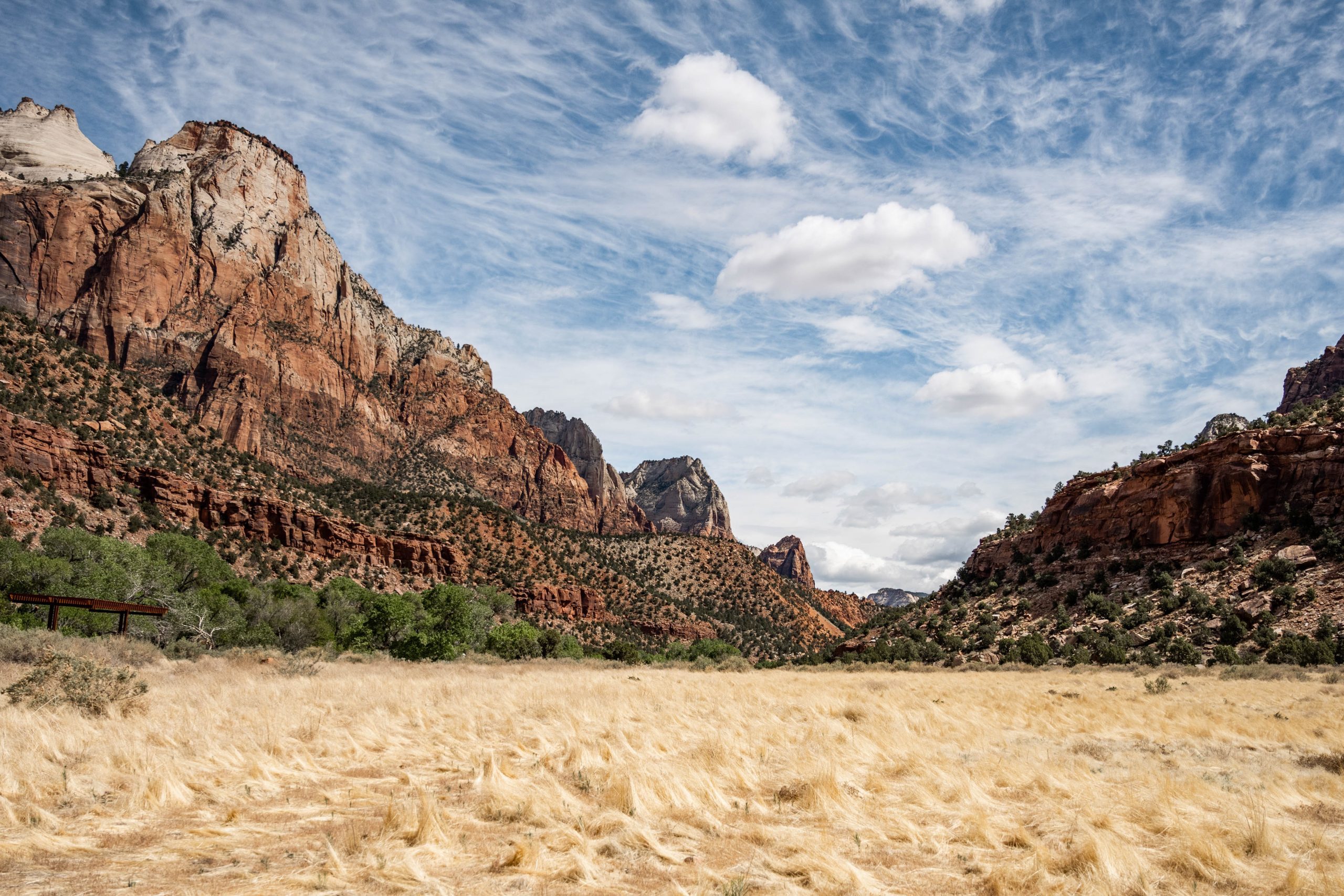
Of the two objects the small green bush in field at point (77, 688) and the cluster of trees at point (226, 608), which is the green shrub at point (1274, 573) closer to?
the cluster of trees at point (226, 608)

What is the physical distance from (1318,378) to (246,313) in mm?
159995

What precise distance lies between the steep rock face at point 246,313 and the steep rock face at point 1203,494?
9000 centimetres

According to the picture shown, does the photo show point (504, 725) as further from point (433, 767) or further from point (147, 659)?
point (147, 659)

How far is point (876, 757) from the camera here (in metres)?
11.3

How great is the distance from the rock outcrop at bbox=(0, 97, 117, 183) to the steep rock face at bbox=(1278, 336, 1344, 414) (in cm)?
18696

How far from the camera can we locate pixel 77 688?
43.2 feet

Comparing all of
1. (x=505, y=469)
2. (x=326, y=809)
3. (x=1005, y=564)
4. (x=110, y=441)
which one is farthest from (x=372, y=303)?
(x=326, y=809)

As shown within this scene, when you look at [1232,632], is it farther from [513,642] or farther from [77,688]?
[513,642]


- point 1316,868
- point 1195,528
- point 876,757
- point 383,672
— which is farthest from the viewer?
point 1195,528

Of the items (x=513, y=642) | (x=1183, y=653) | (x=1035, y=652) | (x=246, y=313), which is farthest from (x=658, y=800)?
(x=246, y=313)

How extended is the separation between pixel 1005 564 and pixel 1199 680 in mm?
30656

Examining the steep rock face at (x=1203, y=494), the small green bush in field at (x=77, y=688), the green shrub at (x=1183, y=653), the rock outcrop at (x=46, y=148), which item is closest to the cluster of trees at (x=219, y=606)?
the small green bush in field at (x=77, y=688)

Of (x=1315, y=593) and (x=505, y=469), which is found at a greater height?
(x=505, y=469)

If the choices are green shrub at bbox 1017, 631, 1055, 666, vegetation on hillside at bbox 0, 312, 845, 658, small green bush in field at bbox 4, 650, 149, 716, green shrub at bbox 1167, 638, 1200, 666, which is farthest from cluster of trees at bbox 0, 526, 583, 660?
green shrub at bbox 1167, 638, 1200, 666
